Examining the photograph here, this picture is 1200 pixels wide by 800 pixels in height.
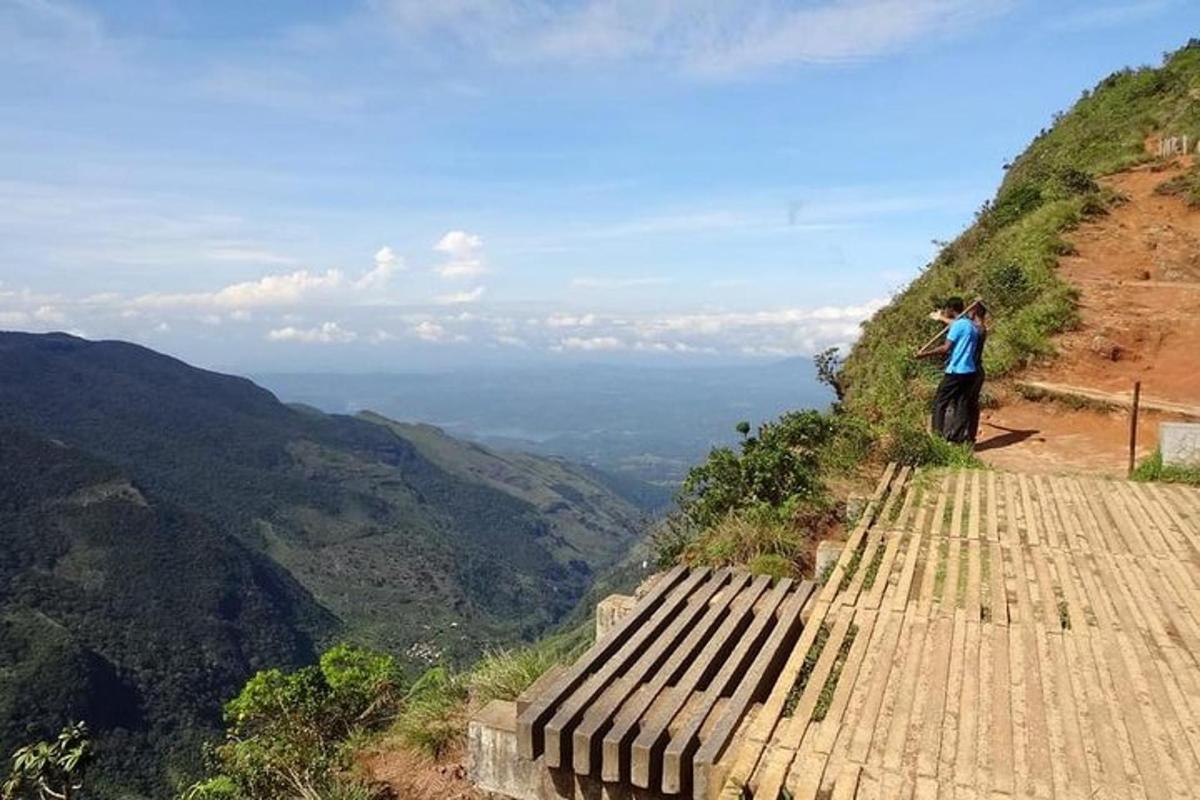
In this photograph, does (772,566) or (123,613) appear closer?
(772,566)

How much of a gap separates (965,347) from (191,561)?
404 feet

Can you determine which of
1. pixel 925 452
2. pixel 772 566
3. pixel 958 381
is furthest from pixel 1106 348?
pixel 772 566

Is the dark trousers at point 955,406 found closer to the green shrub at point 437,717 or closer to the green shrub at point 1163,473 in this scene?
the green shrub at point 1163,473

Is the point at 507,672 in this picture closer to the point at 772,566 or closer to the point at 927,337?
the point at 772,566

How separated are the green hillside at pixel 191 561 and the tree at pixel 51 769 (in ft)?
71.0

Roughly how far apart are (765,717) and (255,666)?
354 feet

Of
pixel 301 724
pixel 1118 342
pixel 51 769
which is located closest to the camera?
pixel 51 769

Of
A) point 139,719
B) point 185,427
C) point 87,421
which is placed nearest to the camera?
point 139,719

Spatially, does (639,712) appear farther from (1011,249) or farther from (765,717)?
(1011,249)

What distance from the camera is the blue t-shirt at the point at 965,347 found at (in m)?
9.12

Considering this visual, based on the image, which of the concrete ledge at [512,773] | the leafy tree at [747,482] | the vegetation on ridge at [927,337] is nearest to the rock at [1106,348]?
the vegetation on ridge at [927,337]

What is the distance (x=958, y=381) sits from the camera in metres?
9.23

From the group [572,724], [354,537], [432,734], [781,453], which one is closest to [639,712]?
[572,724]

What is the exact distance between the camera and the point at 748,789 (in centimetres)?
323
